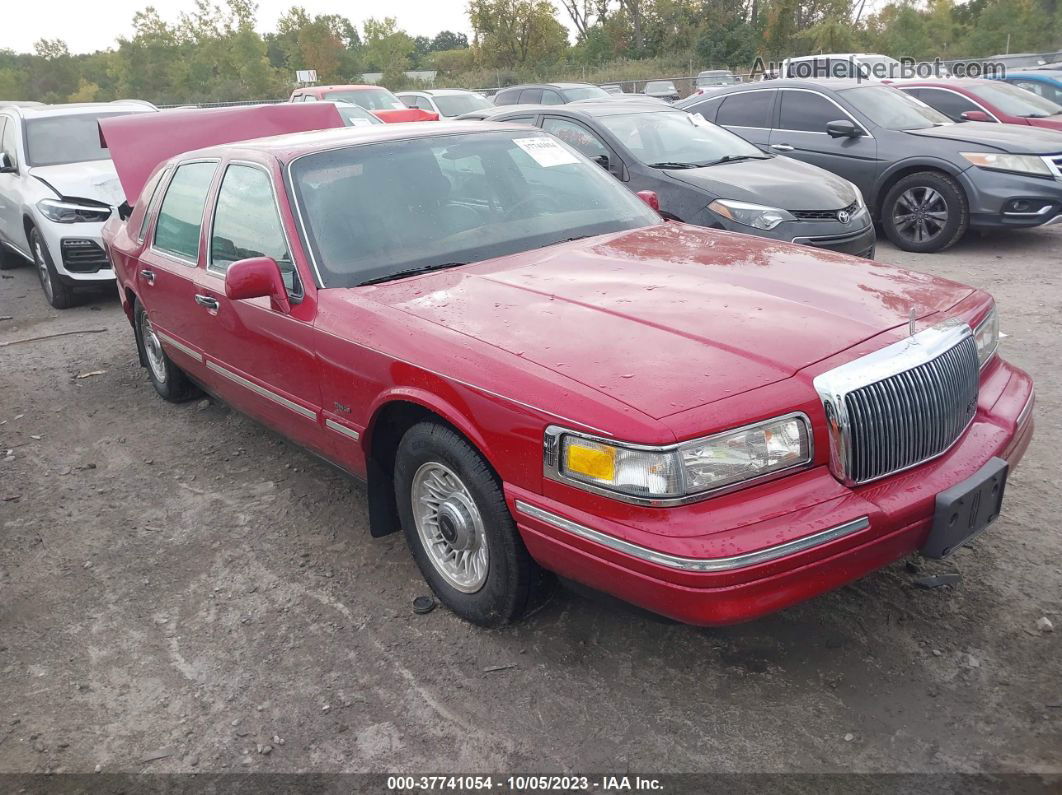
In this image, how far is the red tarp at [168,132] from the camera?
638 cm

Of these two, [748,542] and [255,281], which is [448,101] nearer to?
[255,281]

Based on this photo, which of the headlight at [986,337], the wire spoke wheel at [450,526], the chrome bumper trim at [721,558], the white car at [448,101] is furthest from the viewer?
the white car at [448,101]

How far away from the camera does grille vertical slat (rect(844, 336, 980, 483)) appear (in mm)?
2447

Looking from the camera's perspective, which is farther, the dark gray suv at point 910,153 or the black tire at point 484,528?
the dark gray suv at point 910,153

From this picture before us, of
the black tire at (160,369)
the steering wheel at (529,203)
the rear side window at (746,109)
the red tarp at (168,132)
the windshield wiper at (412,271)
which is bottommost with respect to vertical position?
the black tire at (160,369)

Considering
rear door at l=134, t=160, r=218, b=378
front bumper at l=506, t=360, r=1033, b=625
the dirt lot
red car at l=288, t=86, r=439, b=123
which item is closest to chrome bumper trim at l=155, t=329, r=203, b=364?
rear door at l=134, t=160, r=218, b=378

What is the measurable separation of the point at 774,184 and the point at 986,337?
13.9ft

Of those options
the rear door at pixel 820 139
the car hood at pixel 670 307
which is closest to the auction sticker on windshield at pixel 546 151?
the car hood at pixel 670 307

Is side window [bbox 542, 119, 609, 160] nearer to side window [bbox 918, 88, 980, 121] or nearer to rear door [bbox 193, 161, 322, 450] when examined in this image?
rear door [bbox 193, 161, 322, 450]

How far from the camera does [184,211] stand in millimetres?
4629

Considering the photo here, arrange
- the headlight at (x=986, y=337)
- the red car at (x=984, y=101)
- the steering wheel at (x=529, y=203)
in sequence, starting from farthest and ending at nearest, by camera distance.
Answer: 1. the red car at (x=984, y=101)
2. the steering wheel at (x=529, y=203)
3. the headlight at (x=986, y=337)

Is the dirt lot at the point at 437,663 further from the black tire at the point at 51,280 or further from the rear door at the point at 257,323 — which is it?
the black tire at the point at 51,280

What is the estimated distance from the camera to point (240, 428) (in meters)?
5.25

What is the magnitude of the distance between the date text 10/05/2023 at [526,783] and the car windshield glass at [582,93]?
15.6 metres
